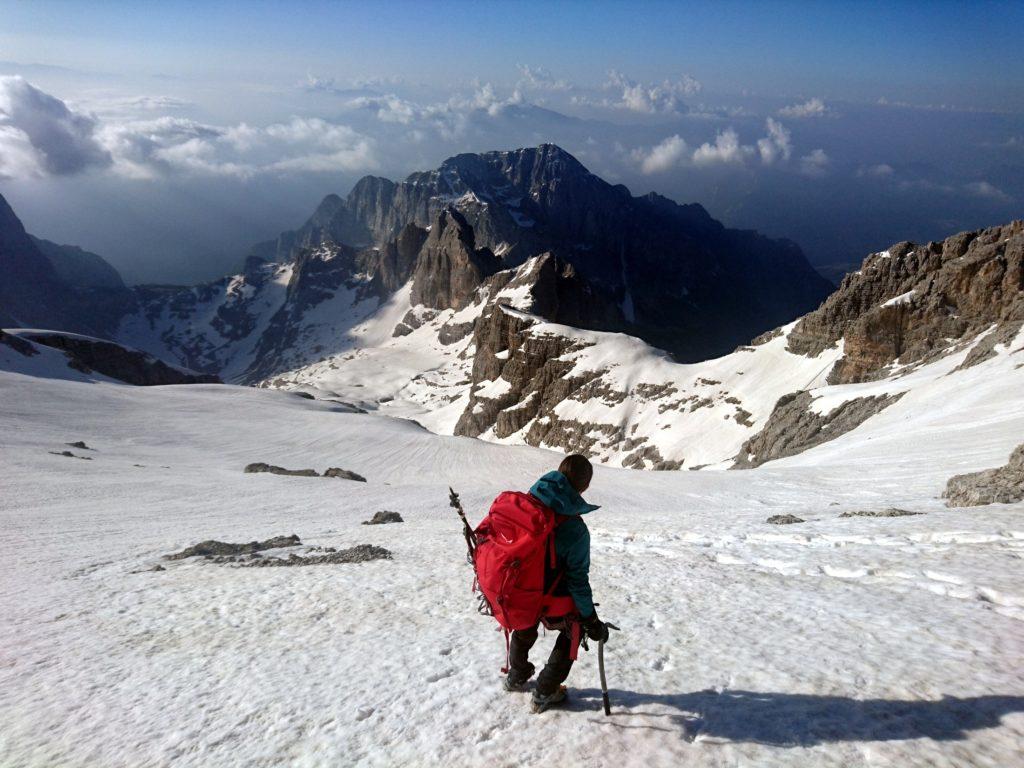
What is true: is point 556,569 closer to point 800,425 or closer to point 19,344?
point 800,425

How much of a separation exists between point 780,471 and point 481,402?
89.7 meters

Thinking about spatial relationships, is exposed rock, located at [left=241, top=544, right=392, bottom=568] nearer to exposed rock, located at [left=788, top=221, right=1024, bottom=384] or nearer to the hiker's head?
the hiker's head

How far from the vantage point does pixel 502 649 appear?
7547 mm

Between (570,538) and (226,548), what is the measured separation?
11340 mm

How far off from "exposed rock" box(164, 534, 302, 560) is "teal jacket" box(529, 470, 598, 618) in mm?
10535

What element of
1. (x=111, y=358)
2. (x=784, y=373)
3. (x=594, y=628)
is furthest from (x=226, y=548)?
(x=111, y=358)

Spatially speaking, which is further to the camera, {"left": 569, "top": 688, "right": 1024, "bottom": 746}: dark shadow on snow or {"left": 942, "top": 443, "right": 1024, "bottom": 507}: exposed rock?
{"left": 942, "top": 443, "right": 1024, "bottom": 507}: exposed rock

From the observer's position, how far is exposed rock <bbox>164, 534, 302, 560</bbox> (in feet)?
44.7

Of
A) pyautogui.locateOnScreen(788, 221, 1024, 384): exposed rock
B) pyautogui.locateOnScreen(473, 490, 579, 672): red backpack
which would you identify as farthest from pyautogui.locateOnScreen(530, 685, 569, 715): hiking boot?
pyautogui.locateOnScreen(788, 221, 1024, 384): exposed rock

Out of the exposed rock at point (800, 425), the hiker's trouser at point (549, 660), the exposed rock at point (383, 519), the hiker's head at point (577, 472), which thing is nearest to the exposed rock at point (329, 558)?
the exposed rock at point (383, 519)

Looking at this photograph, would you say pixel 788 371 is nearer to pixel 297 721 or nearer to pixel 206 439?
pixel 206 439

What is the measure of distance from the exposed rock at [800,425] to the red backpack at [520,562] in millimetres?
38834

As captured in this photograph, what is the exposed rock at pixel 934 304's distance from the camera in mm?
61781

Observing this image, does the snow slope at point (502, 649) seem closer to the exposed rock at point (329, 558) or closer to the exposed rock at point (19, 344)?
the exposed rock at point (329, 558)
